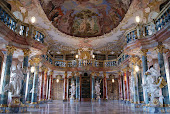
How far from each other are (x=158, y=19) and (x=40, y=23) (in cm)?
1183

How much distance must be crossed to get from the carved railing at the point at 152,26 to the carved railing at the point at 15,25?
842 centimetres

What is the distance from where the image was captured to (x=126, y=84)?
18.9 meters

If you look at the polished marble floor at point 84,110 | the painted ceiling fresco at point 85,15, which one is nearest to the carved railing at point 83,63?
the painted ceiling fresco at point 85,15

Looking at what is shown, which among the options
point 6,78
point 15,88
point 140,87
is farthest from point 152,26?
point 6,78

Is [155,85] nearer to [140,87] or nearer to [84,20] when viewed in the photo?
[140,87]

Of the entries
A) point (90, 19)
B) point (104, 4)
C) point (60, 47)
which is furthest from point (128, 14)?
point (60, 47)

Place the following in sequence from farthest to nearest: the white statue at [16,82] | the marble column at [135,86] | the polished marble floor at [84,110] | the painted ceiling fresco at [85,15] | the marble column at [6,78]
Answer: the painted ceiling fresco at [85,15] < the marble column at [135,86] < the white statue at [16,82] < the marble column at [6,78] < the polished marble floor at [84,110]

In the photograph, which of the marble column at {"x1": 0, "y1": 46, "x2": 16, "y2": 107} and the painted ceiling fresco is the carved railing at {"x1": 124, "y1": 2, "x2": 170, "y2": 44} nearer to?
the painted ceiling fresco

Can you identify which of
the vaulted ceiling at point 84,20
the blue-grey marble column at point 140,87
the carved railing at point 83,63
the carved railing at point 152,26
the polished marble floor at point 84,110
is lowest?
the polished marble floor at point 84,110

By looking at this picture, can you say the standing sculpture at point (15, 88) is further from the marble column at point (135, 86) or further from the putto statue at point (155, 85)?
the marble column at point (135, 86)

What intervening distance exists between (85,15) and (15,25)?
11383 mm

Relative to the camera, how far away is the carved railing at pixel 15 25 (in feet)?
29.9

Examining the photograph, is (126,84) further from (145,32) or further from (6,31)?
(6,31)

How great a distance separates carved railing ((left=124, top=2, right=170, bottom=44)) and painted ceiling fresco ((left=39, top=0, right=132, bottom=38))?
409cm
